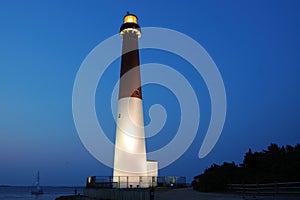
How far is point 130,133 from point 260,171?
10109 millimetres

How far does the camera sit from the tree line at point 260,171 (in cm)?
2062

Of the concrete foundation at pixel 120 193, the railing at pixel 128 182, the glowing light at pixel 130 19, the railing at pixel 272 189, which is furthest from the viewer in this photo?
the glowing light at pixel 130 19

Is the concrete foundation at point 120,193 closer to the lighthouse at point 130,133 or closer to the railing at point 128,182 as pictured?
the railing at point 128,182

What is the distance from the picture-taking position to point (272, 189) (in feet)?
57.9

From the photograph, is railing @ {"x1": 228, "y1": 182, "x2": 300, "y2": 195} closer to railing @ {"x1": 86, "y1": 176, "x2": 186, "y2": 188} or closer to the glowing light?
railing @ {"x1": 86, "y1": 176, "x2": 186, "y2": 188}

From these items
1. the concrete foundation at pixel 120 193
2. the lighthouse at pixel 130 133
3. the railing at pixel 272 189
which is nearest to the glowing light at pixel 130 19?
the lighthouse at pixel 130 133

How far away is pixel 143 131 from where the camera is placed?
26734 mm

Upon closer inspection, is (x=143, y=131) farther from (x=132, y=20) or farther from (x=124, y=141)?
(x=132, y=20)

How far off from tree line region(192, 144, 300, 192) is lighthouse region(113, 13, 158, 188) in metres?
4.68

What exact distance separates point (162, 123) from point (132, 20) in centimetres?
1049

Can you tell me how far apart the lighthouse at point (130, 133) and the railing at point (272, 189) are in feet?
26.7

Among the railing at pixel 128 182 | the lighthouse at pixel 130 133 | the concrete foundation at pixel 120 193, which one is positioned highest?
the lighthouse at pixel 130 133

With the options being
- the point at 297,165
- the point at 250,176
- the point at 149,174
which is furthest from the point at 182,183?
the point at 297,165

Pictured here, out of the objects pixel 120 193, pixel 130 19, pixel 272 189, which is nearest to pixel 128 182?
pixel 120 193
